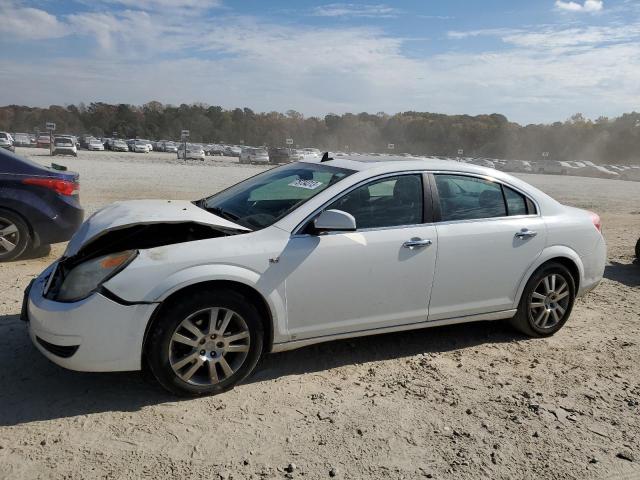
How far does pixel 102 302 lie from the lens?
331 cm

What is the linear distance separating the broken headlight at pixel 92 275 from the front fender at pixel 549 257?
3178 millimetres

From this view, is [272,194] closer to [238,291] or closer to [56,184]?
[238,291]

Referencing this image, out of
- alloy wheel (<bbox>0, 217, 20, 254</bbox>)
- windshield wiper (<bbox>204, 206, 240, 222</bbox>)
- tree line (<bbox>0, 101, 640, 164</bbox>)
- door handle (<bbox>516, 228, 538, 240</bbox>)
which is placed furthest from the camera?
tree line (<bbox>0, 101, 640, 164</bbox>)

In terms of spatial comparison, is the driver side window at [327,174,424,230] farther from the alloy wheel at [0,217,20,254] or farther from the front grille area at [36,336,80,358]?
the alloy wheel at [0,217,20,254]

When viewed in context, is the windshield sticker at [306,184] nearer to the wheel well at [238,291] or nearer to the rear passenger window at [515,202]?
the wheel well at [238,291]

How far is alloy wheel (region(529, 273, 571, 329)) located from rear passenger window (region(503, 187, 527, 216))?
64cm

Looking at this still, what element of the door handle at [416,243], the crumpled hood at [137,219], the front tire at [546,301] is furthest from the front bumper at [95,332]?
the front tire at [546,301]

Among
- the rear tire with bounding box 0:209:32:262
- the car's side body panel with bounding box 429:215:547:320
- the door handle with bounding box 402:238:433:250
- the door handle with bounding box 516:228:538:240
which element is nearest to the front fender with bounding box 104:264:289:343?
the door handle with bounding box 402:238:433:250

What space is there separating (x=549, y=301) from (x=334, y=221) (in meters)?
2.41

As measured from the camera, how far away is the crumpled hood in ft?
→ 12.4

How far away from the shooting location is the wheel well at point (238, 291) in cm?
344

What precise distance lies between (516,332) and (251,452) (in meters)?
3.04

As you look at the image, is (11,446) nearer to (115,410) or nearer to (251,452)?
(115,410)

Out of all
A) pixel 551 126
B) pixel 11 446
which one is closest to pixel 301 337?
pixel 11 446
